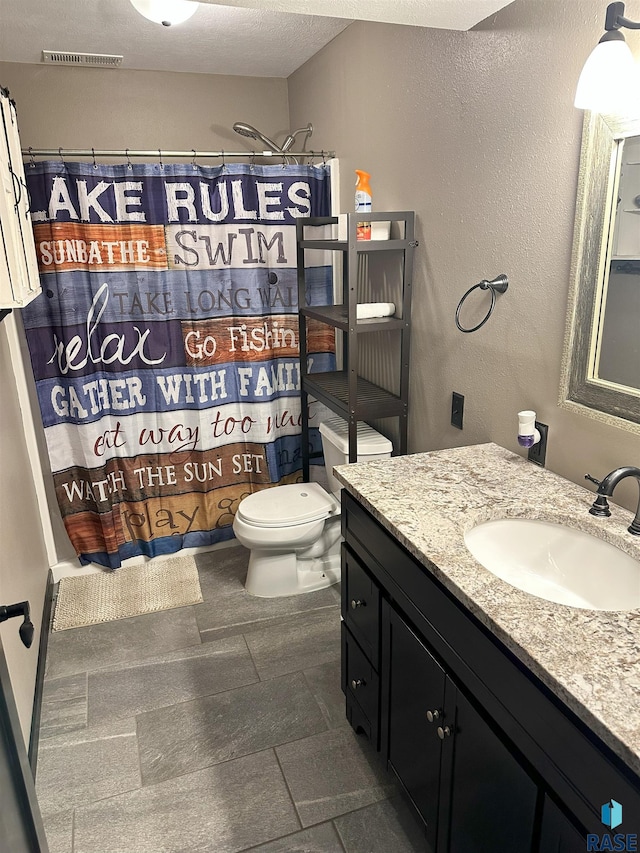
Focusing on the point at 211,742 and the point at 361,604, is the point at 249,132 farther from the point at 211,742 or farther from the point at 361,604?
the point at 211,742

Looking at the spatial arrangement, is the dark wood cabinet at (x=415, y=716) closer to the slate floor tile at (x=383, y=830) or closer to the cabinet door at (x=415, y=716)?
the cabinet door at (x=415, y=716)

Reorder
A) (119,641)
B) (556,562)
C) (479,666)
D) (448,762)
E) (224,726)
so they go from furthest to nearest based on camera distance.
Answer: (119,641) < (224,726) < (556,562) < (448,762) < (479,666)

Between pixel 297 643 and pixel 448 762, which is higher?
pixel 448 762

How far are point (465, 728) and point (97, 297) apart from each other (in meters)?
2.25

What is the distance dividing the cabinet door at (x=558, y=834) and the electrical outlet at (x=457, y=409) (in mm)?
1304

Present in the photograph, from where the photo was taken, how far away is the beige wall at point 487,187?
156cm

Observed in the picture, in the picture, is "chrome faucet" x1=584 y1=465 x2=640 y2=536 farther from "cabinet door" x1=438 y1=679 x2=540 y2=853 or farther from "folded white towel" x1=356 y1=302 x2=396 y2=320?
"folded white towel" x1=356 y1=302 x2=396 y2=320

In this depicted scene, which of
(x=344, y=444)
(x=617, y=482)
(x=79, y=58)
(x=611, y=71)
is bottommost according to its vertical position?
(x=344, y=444)

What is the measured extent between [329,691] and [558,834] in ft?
4.16

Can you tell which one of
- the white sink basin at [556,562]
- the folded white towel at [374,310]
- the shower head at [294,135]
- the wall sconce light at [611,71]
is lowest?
the white sink basin at [556,562]

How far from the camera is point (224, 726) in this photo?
6.68 ft

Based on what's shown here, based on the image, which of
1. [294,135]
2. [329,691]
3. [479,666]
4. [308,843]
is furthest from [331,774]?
[294,135]

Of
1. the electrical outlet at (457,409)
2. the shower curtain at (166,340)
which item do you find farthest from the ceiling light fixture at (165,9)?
the electrical outlet at (457,409)

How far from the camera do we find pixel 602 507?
1438 mm
